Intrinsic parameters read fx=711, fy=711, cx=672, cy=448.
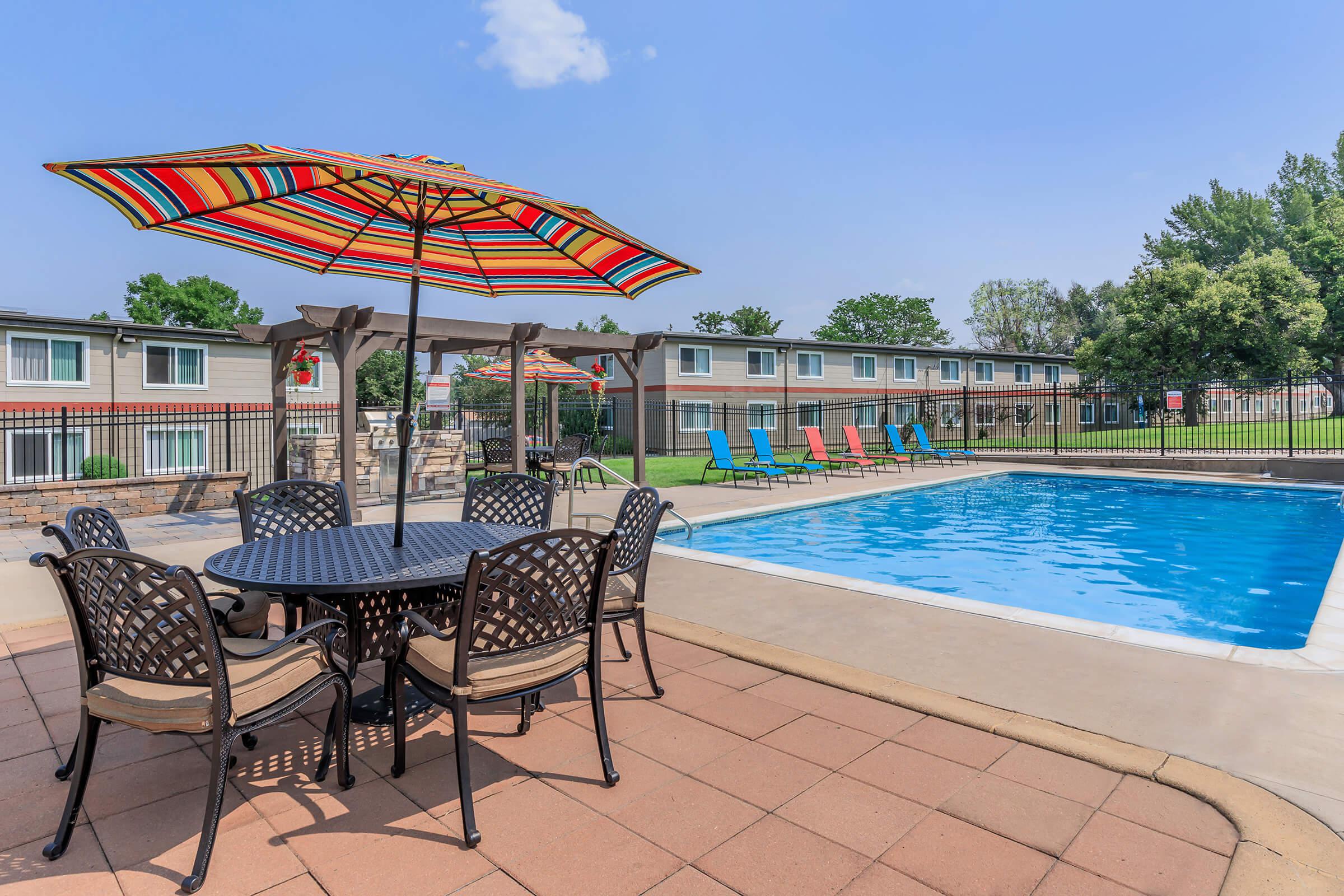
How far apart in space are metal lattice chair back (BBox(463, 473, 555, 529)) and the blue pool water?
11.8 feet

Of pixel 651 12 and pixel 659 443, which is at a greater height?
pixel 651 12

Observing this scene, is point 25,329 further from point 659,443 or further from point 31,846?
point 31,846

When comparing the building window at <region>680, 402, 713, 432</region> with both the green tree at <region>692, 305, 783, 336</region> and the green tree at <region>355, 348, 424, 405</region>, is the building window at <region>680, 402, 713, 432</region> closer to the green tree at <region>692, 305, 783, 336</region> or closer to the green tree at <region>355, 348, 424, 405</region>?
the green tree at <region>355, 348, 424, 405</region>

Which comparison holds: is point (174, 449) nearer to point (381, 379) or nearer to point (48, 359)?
point (48, 359)

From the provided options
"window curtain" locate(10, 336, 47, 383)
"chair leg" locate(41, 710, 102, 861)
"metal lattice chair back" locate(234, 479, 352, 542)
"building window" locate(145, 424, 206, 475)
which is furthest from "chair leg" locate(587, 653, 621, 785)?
"window curtain" locate(10, 336, 47, 383)

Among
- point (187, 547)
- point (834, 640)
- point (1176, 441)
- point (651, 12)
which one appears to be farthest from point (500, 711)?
point (1176, 441)

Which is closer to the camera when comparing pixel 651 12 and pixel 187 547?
pixel 187 547

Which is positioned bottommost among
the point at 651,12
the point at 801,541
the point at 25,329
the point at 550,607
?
the point at 801,541

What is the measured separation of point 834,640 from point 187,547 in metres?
6.18

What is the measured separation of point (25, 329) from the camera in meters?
15.6

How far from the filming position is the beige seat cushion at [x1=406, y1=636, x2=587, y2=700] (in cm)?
228

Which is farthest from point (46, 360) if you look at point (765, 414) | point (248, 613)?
point (765, 414)

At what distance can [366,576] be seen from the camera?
2551 mm

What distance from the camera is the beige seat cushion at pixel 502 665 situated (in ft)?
7.48
